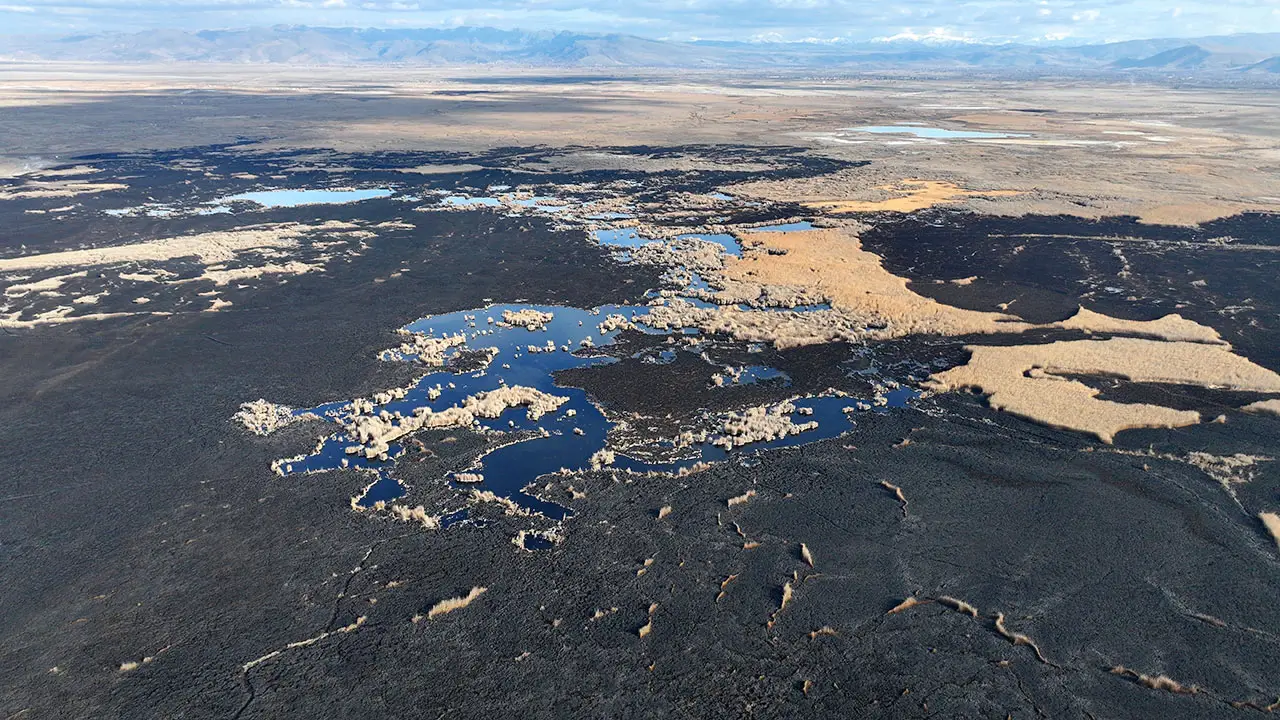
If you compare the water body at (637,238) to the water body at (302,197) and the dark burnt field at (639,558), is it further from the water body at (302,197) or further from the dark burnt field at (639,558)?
the water body at (302,197)

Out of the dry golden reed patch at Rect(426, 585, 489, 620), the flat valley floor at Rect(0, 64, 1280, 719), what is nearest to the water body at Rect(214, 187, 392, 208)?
the flat valley floor at Rect(0, 64, 1280, 719)

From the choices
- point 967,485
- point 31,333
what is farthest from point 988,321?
point 31,333

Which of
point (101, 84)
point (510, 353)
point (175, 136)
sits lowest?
point (510, 353)

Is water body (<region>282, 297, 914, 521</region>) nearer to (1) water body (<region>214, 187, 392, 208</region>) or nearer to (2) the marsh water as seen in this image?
(2) the marsh water

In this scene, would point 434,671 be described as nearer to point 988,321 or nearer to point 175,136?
point 988,321

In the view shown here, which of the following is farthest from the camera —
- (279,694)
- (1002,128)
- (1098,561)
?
(1002,128)

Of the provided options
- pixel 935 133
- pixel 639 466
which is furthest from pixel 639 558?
pixel 935 133
